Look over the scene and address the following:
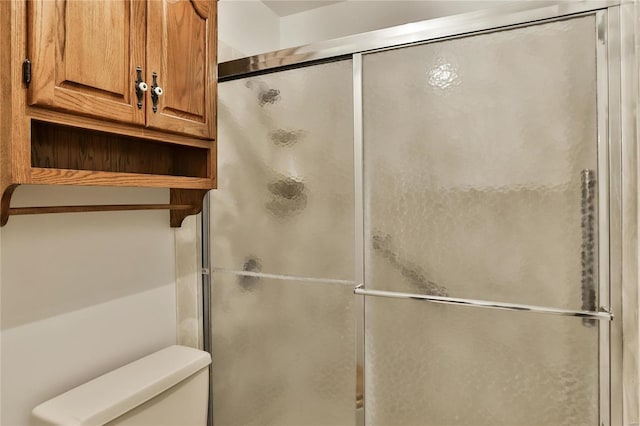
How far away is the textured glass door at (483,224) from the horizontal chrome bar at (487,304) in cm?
1

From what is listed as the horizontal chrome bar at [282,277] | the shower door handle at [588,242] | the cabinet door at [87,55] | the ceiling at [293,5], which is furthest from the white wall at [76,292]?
the shower door handle at [588,242]

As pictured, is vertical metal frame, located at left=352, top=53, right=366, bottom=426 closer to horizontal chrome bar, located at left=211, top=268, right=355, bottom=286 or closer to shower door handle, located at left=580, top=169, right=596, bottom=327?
horizontal chrome bar, located at left=211, top=268, right=355, bottom=286

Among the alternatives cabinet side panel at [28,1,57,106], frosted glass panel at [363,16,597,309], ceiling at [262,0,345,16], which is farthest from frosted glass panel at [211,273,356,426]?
ceiling at [262,0,345,16]

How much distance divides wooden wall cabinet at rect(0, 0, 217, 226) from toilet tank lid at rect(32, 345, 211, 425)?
1.69ft

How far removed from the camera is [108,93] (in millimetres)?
980

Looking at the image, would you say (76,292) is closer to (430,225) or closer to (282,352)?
(282,352)

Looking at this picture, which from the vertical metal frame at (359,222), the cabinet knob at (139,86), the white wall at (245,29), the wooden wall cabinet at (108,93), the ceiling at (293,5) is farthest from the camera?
the ceiling at (293,5)

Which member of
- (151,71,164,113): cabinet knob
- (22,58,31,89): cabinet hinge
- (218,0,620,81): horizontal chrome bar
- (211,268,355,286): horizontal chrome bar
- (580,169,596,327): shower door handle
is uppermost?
(218,0,620,81): horizontal chrome bar

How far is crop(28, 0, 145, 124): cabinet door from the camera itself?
84 centimetres

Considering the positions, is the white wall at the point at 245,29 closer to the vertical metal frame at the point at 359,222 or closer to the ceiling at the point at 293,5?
the ceiling at the point at 293,5

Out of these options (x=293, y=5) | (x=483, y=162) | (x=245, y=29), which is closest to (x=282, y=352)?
(x=483, y=162)

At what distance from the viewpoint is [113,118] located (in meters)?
0.99

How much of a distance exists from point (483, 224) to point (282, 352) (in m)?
0.82

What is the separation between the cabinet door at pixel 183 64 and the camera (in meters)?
1.10
